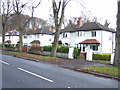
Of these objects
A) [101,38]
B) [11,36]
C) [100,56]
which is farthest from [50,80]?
[11,36]

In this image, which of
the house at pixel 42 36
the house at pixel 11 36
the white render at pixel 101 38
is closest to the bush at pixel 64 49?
the white render at pixel 101 38

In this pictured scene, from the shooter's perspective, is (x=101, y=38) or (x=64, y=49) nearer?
(x=64, y=49)

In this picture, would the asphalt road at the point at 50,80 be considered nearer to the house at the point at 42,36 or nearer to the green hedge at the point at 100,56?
the green hedge at the point at 100,56

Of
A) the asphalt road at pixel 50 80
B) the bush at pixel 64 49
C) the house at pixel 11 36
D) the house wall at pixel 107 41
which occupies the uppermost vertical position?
the house at pixel 11 36

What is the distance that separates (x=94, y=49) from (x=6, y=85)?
29615mm

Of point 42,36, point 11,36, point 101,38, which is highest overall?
point 11,36

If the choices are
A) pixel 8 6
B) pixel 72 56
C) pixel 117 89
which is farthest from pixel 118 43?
pixel 8 6

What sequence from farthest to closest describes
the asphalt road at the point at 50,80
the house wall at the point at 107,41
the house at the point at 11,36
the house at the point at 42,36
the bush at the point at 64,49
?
the house at the point at 11,36
the house at the point at 42,36
the house wall at the point at 107,41
the bush at the point at 64,49
the asphalt road at the point at 50,80

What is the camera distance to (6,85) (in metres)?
7.26

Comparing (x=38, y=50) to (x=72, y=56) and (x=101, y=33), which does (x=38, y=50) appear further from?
(x=101, y=33)

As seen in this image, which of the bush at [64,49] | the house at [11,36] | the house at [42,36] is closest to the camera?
the bush at [64,49]

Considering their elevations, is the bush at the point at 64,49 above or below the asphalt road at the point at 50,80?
above

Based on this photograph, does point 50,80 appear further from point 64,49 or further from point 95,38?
point 95,38

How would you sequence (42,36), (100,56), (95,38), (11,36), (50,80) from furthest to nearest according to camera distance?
(11,36) → (42,36) → (95,38) → (100,56) → (50,80)
